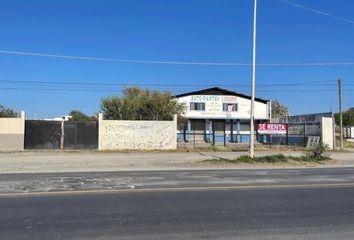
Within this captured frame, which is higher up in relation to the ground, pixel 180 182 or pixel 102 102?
pixel 102 102

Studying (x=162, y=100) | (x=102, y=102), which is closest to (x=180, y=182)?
(x=162, y=100)

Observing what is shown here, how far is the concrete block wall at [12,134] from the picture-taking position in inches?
1394

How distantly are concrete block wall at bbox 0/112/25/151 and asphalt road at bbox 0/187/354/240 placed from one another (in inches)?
988

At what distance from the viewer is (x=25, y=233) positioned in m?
7.71

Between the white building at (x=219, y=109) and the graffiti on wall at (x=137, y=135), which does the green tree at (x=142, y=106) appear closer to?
the graffiti on wall at (x=137, y=135)

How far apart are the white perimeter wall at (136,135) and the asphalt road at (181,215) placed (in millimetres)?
25393

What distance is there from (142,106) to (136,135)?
1562 centimetres

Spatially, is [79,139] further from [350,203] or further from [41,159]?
[350,203]

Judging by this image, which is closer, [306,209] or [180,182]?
[306,209]

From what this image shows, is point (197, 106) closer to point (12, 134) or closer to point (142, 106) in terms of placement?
point (142, 106)

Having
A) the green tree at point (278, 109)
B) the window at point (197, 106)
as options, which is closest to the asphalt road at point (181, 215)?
the window at point (197, 106)

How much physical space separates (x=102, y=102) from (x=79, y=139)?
22.7m

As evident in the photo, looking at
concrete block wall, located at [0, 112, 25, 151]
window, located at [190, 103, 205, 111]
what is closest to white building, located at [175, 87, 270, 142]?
window, located at [190, 103, 205, 111]

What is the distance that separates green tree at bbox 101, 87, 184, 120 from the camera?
52672 mm
